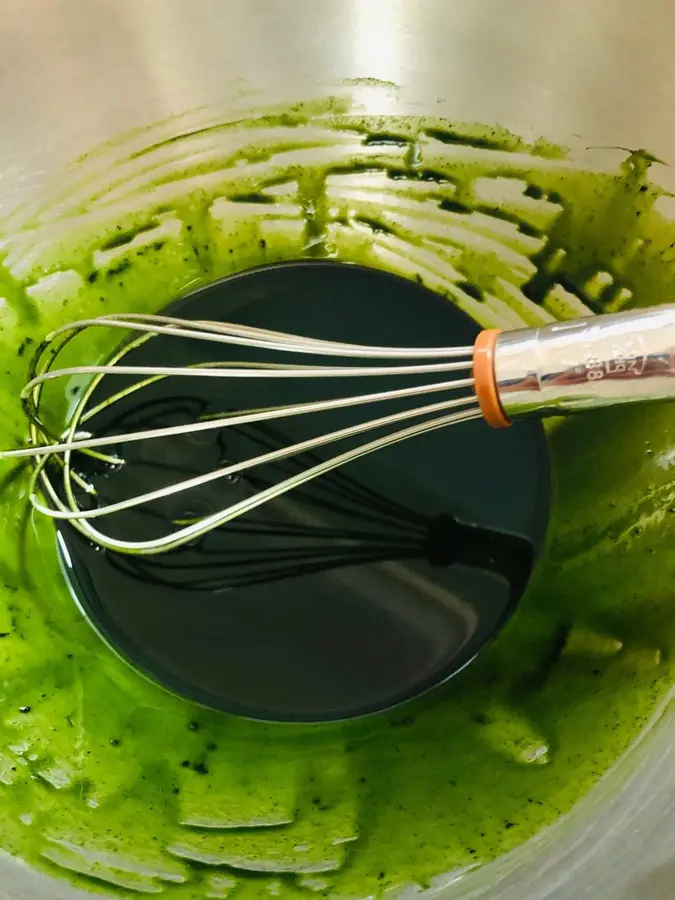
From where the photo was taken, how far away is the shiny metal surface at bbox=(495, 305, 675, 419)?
0.42 metres

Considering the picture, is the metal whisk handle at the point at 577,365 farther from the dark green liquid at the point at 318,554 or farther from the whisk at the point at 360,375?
the dark green liquid at the point at 318,554

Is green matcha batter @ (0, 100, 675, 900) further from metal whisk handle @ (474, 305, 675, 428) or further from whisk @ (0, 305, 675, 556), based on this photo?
metal whisk handle @ (474, 305, 675, 428)

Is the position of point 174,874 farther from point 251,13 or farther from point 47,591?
point 251,13

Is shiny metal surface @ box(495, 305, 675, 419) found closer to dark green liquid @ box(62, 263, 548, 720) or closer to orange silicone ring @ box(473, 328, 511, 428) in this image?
orange silicone ring @ box(473, 328, 511, 428)

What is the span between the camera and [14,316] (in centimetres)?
75

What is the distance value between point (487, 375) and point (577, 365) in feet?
0.17

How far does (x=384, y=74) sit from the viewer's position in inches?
29.1

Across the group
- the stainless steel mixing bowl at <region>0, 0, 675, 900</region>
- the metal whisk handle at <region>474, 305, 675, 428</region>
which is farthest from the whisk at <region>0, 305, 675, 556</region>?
the stainless steel mixing bowl at <region>0, 0, 675, 900</region>

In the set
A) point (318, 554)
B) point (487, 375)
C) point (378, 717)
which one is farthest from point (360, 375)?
point (378, 717)

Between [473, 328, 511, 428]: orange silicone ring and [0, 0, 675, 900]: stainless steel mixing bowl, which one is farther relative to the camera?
[0, 0, 675, 900]: stainless steel mixing bowl

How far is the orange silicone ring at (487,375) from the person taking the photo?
0.45m

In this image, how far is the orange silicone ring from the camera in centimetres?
45

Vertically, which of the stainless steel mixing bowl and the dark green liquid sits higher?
the stainless steel mixing bowl

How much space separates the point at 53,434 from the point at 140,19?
39 centimetres
